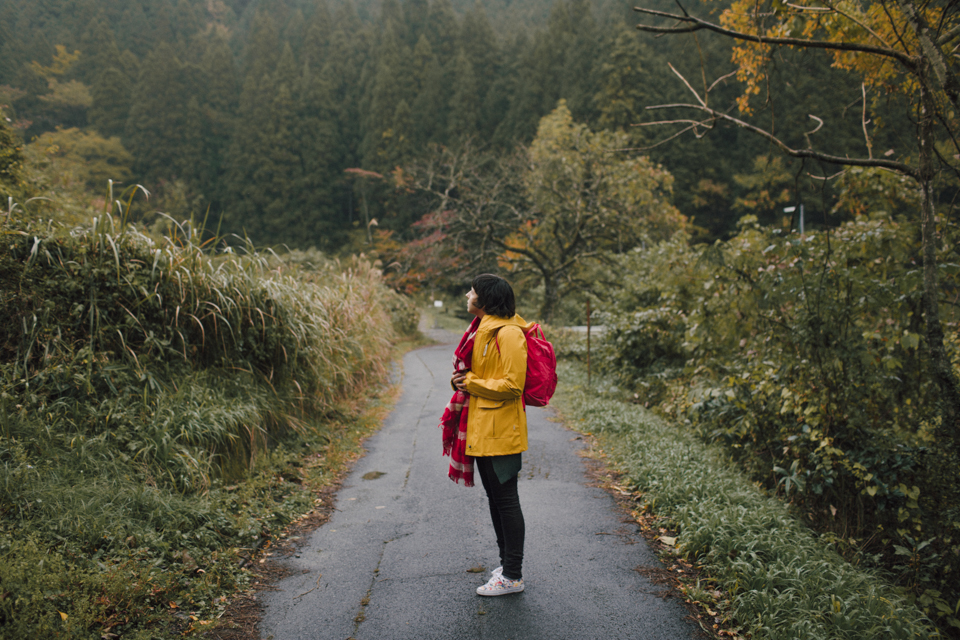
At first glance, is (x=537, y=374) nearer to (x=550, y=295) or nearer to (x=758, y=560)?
(x=758, y=560)

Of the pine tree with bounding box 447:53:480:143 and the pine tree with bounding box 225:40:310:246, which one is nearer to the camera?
the pine tree with bounding box 447:53:480:143

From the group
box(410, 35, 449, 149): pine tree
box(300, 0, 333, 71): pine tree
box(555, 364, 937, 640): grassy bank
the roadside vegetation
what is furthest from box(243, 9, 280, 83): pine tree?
box(555, 364, 937, 640): grassy bank

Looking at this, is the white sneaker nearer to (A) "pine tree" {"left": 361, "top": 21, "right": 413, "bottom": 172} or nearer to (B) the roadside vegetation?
(B) the roadside vegetation

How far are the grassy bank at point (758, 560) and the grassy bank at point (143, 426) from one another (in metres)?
2.79

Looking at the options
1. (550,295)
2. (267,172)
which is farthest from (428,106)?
(550,295)

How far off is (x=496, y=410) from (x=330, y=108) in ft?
157

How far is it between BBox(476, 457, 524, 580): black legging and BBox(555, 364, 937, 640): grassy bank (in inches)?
40.2

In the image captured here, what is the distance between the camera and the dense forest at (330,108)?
33.6 meters

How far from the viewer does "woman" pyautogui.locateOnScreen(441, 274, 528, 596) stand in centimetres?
267

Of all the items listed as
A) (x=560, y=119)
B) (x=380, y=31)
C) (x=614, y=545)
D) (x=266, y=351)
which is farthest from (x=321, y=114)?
(x=614, y=545)

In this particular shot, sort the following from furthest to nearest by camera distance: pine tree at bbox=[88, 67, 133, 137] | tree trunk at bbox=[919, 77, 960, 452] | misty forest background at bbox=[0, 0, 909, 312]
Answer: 1. pine tree at bbox=[88, 67, 133, 137]
2. misty forest background at bbox=[0, 0, 909, 312]
3. tree trunk at bbox=[919, 77, 960, 452]

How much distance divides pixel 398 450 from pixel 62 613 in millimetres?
3773

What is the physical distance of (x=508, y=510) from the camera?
277cm

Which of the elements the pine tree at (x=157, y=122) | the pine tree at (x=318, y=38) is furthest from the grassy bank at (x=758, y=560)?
the pine tree at (x=318, y=38)
